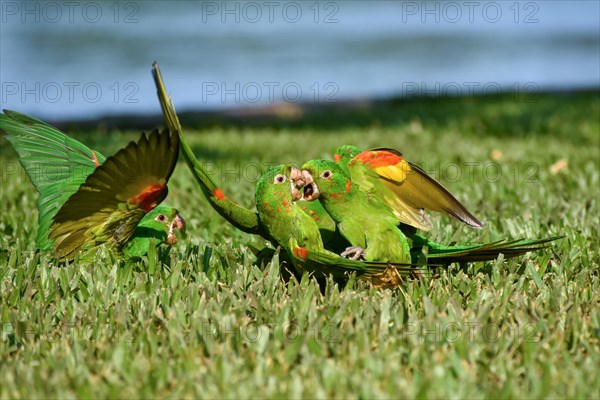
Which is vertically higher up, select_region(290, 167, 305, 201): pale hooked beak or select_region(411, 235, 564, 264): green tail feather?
select_region(290, 167, 305, 201): pale hooked beak

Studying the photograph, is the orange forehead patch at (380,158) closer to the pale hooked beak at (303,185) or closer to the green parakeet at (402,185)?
the green parakeet at (402,185)

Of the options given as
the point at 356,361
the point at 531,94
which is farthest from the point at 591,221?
the point at 531,94

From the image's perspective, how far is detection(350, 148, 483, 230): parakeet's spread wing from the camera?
10.9ft

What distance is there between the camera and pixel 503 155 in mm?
7352

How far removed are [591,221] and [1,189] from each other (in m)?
3.60

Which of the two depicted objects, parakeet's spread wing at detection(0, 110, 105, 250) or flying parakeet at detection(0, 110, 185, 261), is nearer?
flying parakeet at detection(0, 110, 185, 261)

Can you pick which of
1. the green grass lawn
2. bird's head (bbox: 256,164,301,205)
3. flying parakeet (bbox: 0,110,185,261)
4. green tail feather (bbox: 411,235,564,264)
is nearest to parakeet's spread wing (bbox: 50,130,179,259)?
flying parakeet (bbox: 0,110,185,261)

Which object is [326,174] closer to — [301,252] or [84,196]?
[301,252]

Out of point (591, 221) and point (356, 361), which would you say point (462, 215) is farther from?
point (591, 221)

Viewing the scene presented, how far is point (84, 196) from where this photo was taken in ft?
10.7

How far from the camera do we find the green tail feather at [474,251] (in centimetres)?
325

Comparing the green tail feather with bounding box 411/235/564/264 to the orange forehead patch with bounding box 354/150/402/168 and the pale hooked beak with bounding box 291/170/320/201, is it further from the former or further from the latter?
the pale hooked beak with bounding box 291/170/320/201

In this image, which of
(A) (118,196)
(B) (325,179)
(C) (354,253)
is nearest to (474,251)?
(C) (354,253)

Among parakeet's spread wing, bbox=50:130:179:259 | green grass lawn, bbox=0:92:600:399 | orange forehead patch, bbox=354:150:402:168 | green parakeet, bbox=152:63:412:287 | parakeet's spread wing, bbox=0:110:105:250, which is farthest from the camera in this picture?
parakeet's spread wing, bbox=0:110:105:250
